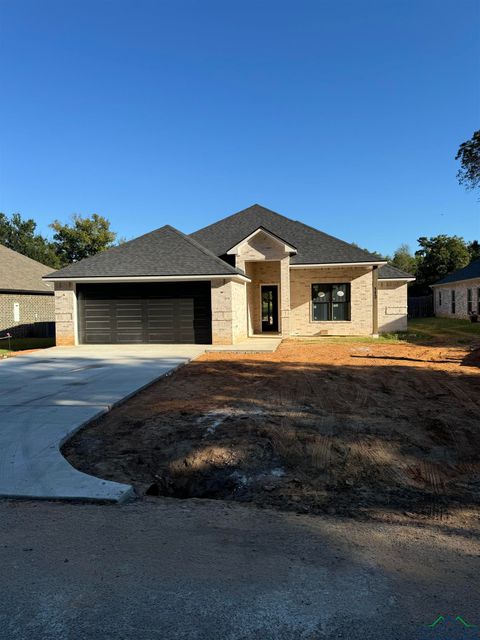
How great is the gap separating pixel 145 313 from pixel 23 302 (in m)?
11.5

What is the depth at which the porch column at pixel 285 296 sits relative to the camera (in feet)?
Result: 70.0

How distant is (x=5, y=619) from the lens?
8.37 ft

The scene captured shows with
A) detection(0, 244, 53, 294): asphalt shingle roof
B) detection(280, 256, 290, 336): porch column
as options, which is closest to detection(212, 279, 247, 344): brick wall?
detection(280, 256, 290, 336): porch column

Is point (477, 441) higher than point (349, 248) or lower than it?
lower

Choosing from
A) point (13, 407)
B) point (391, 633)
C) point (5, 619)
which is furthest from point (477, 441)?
point (13, 407)

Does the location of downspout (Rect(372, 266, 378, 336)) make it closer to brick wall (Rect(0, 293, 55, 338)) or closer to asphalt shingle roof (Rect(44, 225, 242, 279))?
asphalt shingle roof (Rect(44, 225, 242, 279))

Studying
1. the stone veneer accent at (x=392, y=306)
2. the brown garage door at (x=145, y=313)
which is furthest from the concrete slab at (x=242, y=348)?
the stone veneer accent at (x=392, y=306)

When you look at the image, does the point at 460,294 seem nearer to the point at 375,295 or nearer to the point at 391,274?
the point at 391,274

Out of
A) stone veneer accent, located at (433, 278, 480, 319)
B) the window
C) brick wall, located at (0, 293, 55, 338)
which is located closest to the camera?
the window

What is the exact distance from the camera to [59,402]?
26.8 feet

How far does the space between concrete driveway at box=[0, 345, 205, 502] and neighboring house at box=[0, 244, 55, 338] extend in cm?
1041

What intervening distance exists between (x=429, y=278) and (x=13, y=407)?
42691mm

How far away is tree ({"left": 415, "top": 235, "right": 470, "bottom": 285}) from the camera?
42688 mm

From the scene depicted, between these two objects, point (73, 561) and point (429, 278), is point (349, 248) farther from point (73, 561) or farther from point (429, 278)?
point (429, 278)
